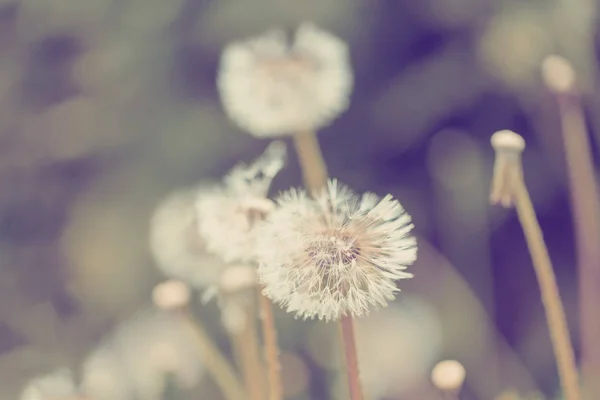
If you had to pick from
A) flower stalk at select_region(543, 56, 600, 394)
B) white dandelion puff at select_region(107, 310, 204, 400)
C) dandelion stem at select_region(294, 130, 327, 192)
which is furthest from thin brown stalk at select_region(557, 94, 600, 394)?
white dandelion puff at select_region(107, 310, 204, 400)

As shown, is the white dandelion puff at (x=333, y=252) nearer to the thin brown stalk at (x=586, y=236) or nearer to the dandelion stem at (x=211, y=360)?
the dandelion stem at (x=211, y=360)

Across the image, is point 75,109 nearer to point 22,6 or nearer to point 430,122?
point 22,6

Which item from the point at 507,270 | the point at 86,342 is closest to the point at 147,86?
the point at 86,342

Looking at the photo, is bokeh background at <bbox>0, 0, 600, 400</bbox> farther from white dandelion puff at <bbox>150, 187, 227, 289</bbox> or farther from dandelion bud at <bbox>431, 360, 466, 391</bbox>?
dandelion bud at <bbox>431, 360, 466, 391</bbox>

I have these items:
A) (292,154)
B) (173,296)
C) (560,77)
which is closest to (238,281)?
(173,296)

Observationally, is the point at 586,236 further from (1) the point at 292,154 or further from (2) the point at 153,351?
(1) the point at 292,154
